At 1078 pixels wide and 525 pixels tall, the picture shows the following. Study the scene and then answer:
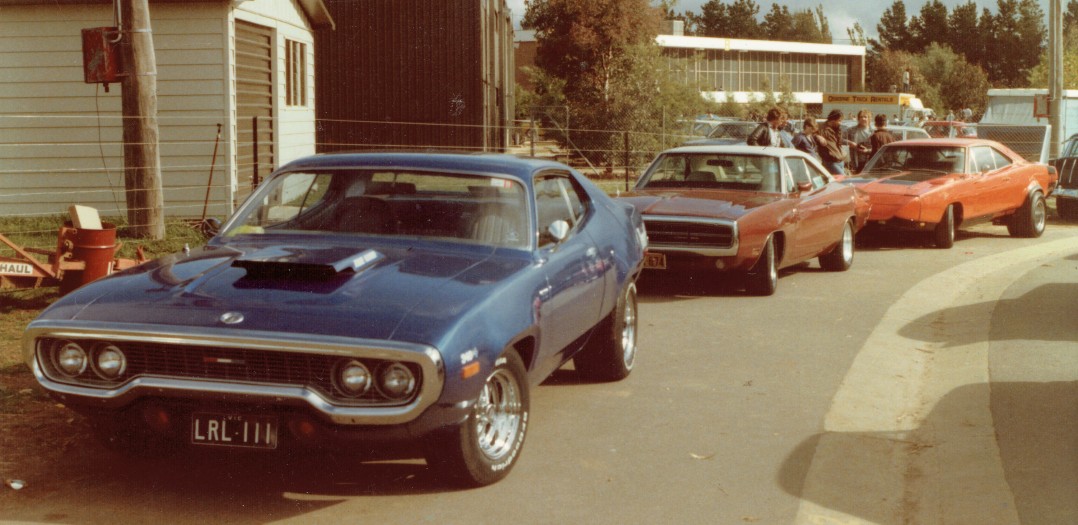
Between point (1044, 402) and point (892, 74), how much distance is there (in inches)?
3767

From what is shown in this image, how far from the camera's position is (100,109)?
669 inches

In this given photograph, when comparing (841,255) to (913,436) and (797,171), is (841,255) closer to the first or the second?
(797,171)

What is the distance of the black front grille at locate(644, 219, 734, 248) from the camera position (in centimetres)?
1091

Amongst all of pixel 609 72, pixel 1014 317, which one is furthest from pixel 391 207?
pixel 609 72

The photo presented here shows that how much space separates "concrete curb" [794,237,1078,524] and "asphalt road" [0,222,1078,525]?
2 centimetres

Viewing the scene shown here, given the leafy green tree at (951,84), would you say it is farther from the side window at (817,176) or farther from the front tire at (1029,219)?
the side window at (817,176)

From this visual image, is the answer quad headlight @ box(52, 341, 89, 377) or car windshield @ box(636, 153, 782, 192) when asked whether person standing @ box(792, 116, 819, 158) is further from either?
quad headlight @ box(52, 341, 89, 377)

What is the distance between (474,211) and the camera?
6.24m

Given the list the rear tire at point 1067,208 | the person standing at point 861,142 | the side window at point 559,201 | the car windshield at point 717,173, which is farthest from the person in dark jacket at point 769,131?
the side window at point 559,201

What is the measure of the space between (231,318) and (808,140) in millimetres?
12857

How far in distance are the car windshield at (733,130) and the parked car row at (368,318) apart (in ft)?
76.3

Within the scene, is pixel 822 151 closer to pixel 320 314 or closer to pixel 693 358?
pixel 693 358

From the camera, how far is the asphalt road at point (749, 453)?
201 inches

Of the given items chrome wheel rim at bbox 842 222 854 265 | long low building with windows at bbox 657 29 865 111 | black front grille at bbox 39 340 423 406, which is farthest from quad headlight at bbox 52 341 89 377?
long low building with windows at bbox 657 29 865 111
